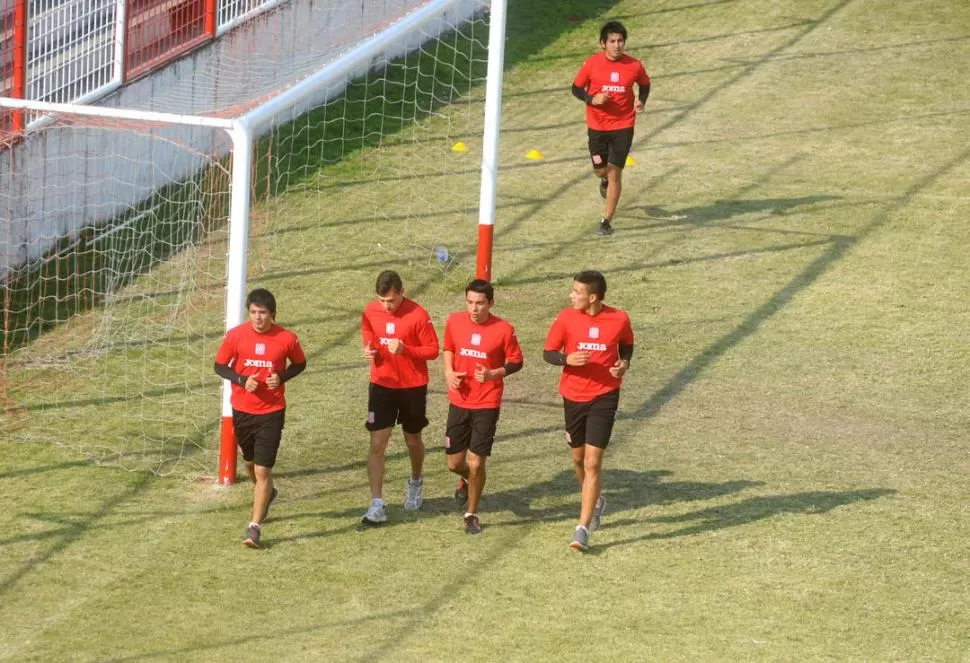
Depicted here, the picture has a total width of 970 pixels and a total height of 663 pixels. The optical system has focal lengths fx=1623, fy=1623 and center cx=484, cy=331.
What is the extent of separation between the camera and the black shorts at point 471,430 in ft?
33.8

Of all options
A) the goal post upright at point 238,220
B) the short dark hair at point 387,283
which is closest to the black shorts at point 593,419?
the short dark hair at point 387,283

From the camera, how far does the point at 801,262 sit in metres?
15.9

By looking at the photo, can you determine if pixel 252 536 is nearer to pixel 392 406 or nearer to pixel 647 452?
pixel 392 406

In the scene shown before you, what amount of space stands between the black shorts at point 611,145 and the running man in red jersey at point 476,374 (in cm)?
590

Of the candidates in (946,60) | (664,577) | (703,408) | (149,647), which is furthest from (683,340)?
(946,60)

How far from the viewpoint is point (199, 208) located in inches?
632

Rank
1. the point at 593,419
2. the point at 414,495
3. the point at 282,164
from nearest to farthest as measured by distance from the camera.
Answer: the point at 593,419 < the point at 414,495 < the point at 282,164

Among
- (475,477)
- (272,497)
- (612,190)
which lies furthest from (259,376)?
(612,190)

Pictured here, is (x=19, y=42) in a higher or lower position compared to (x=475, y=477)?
higher

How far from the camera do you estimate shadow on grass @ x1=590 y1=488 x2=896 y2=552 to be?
34.7ft

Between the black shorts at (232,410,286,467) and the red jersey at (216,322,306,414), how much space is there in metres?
0.04

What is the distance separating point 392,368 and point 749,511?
2604 mm

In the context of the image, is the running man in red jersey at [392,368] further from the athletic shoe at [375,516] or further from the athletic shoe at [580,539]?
the athletic shoe at [580,539]

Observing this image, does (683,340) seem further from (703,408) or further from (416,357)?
(416,357)
